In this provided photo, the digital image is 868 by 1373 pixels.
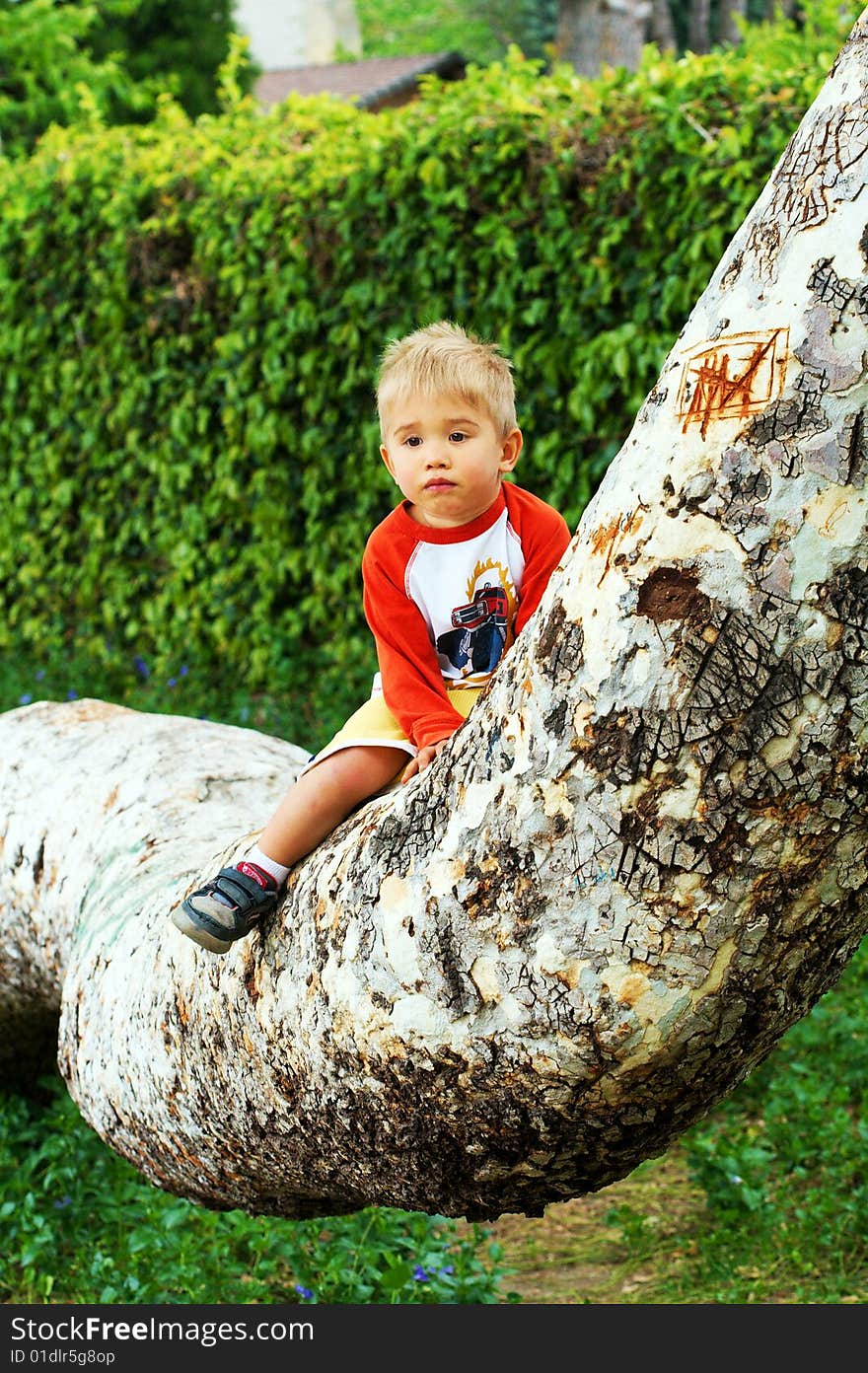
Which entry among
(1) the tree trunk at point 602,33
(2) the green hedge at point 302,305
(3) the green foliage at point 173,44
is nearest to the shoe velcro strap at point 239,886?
(2) the green hedge at point 302,305

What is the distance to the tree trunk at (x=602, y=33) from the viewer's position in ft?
45.9

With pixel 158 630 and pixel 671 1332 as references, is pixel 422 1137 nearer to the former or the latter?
pixel 671 1332

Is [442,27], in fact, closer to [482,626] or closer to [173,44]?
[173,44]

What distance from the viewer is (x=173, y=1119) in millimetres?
2180

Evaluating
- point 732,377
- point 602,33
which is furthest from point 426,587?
point 602,33

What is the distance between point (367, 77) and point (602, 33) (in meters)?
21.5

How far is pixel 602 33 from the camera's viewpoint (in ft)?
46.1

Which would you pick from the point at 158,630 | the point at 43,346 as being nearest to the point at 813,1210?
the point at 158,630

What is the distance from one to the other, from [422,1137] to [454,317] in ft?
17.4

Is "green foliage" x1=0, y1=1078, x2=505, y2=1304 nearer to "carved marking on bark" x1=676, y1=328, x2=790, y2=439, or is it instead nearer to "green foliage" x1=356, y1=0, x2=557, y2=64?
"carved marking on bark" x1=676, y1=328, x2=790, y2=439

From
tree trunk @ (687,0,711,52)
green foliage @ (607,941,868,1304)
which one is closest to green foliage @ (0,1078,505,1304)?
green foliage @ (607,941,868,1304)

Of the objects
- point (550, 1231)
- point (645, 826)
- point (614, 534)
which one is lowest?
point (550, 1231)

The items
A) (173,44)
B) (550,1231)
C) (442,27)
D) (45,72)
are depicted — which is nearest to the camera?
(550,1231)

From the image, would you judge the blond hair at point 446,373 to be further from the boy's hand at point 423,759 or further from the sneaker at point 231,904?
the sneaker at point 231,904
